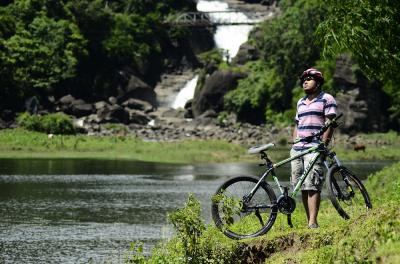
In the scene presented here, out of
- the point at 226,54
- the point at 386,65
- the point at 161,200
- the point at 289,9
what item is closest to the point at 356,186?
the point at 386,65

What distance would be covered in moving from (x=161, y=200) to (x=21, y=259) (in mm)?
14379

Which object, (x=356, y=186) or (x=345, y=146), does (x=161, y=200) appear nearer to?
(x=356, y=186)

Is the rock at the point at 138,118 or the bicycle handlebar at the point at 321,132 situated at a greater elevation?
the rock at the point at 138,118

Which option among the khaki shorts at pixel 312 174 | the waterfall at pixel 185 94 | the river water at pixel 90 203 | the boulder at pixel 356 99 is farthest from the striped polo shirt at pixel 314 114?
the waterfall at pixel 185 94

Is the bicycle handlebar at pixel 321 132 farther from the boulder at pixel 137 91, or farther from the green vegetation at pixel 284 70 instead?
the boulder at pixel 137 91

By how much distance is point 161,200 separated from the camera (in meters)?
32.2

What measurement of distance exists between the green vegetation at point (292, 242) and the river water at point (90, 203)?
4.99 metres

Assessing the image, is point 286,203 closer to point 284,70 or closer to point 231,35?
point 284,70

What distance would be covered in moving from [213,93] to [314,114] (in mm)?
89148

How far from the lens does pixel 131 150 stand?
67562 mm

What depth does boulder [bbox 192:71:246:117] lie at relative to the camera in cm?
10206

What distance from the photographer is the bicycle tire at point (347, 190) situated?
13367 mm

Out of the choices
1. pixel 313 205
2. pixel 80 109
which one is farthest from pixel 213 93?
pixel 313 205

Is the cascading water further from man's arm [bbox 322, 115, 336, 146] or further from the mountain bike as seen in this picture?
man's arm [bbox 322, 115, 336, 146]
